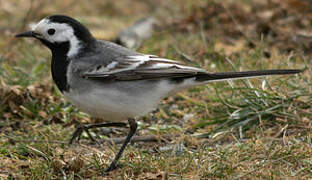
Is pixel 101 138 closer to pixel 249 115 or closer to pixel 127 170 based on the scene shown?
pixel 127 170

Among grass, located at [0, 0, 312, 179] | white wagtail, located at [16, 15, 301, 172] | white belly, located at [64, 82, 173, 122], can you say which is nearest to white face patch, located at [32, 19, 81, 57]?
white wagtail, located at [16, 15, 301, 172]

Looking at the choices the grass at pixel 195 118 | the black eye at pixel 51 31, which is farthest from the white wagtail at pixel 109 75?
the grass at pixel 195 118

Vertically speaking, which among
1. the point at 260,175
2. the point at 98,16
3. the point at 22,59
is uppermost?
the point at 98,16

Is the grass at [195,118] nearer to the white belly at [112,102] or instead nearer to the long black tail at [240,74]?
the white belly at [112,102]

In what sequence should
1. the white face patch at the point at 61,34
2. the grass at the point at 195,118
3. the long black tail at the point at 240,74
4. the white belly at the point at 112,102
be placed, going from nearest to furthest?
the grass at the point at 195,118 → the white belly at the point at 112,102 → the long black tail at the point at 240,74 → the white face patch at the point at 61,34

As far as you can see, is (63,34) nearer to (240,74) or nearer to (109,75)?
(109,75)

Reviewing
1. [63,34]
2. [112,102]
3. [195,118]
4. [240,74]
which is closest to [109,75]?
[112,102]

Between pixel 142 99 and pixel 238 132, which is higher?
pixel 142 99

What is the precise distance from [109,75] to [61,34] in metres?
0.63

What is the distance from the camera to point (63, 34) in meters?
4.81

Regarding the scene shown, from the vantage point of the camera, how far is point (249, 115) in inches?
209

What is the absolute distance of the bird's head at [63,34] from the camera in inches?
189

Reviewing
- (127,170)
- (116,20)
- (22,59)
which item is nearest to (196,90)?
(127,170)

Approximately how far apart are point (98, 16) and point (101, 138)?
5408 millimetres
